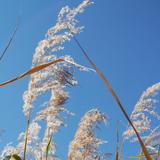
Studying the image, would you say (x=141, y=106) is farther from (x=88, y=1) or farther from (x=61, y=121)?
(x=88, y=1)

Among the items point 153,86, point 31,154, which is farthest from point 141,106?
point 31,154

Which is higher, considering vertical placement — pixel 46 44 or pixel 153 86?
pixel 46 44

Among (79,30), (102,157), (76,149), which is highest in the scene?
(79,30)

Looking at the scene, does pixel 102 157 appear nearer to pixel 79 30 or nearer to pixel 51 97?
pixel 51 97

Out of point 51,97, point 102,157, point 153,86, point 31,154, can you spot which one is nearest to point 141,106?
point 153,86

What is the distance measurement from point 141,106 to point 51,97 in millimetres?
780

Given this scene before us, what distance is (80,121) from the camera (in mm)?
4023

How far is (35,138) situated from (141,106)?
3.17 feet

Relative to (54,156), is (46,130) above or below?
above

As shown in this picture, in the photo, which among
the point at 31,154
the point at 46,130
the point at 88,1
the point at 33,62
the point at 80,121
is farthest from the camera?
the point at 80,121

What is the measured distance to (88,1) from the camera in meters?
2.94

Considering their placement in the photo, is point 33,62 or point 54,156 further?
point 54,156

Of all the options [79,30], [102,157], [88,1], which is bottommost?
[102,157]

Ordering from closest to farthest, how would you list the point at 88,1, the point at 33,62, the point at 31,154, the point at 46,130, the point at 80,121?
the point at 33,62 → the point at 88,1 → the point at 31,154 → the point at 46,130 → the point at 80,121
